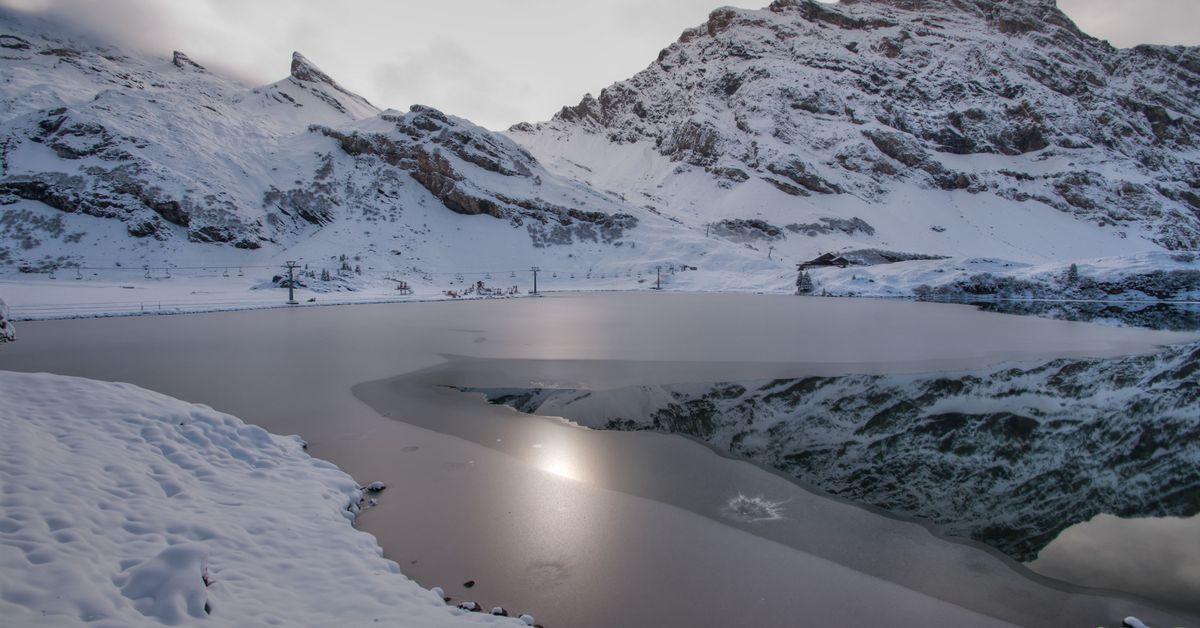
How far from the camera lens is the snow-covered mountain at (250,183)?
4891 cm

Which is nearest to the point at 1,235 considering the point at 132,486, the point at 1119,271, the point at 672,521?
the point at 132,486

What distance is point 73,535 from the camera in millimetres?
4008

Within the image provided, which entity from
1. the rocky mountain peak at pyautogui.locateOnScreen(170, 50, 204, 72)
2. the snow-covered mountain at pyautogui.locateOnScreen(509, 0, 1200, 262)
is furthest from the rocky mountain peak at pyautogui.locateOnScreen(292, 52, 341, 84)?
the snow-covered mountain at pyautogui.locateOnScreen(509, 0, 1200, 262)

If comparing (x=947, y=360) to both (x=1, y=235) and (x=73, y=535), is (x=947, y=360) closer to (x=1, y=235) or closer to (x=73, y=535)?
(x=73, y=535)

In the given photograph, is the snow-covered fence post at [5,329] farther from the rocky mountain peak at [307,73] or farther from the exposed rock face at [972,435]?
the rocky mountain peak at [307,73]

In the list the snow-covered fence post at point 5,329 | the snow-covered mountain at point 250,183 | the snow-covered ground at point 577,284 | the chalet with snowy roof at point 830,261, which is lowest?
the snow-covered fence post at point 5,329

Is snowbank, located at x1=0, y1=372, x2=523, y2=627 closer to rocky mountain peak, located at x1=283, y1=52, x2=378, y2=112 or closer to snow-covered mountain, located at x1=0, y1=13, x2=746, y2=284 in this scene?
snow-covered mountain, located at x1=0, y1=13, x2=746, y2=284

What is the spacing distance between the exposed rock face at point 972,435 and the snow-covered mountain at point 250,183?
55180mm

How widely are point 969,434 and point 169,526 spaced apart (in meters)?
10.8

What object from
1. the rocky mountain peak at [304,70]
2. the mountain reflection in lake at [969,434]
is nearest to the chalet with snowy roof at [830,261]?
the mountain reflection in lake at [969,434]

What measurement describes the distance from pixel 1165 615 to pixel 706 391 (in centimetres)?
757

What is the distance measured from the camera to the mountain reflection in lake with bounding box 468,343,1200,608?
6246mm

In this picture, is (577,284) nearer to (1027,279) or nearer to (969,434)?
(1027,279)

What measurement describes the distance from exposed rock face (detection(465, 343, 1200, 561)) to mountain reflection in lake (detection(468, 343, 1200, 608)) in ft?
0.09
